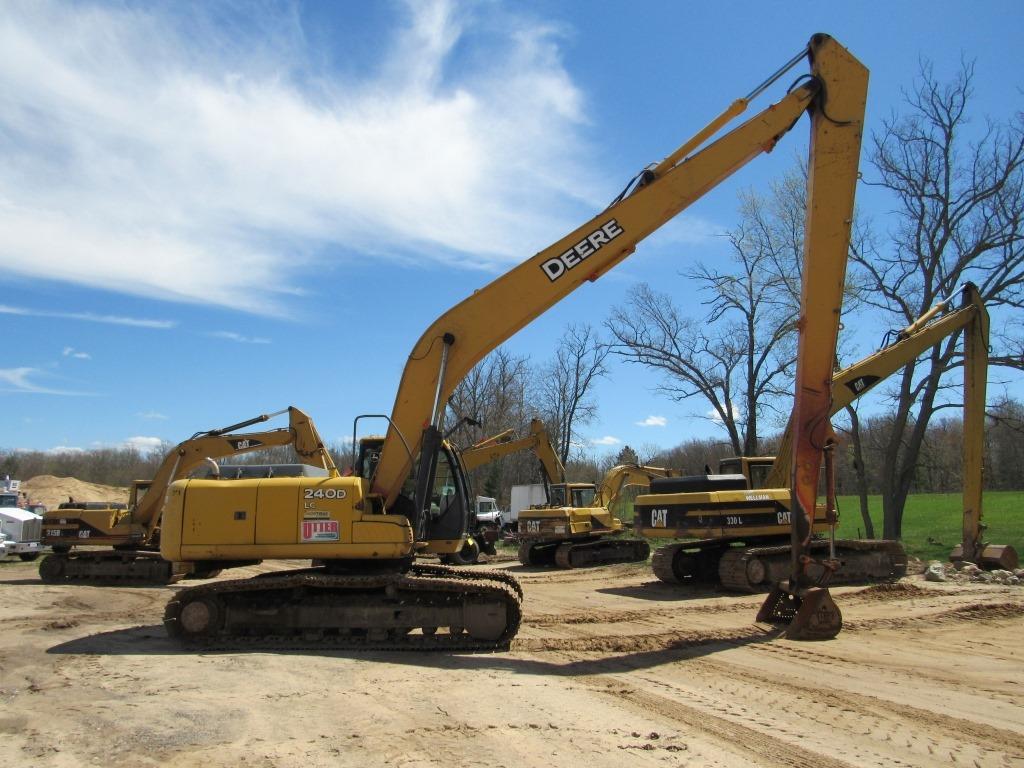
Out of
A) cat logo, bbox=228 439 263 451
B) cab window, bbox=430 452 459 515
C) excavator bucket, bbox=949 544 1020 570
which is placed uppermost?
cat logo, bbox=228 439 263 451

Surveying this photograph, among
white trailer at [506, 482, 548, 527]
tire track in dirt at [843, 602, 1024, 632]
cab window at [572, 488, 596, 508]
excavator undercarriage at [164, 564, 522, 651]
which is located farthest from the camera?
white trailer at [506, 482, 548, 527]

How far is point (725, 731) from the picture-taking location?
5.43m

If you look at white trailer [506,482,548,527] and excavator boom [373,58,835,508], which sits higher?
excavator boom [373,58,835,508]

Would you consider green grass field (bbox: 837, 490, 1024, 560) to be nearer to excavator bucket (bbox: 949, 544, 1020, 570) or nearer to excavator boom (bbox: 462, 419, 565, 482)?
excavator bucket (bbox: 949, 544, 1020, 570)

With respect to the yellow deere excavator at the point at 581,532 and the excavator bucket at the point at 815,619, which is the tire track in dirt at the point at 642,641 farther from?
the yellow deere excavator at the point at 581,532

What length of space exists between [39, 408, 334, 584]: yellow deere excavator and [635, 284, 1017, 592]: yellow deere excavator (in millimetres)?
7685

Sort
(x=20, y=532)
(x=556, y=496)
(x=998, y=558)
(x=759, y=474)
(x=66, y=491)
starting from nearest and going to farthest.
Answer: (x=998, y=558) < (x=759, y=474) < (x=556, y=496) < (x=20, y=532) < (x=66, y=491)

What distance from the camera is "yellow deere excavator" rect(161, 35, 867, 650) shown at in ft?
28.6

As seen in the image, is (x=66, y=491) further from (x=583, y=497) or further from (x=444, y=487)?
(x=444, y=487)

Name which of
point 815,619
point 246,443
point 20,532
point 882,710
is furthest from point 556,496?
point 882,710

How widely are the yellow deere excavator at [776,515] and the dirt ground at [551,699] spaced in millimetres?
3428

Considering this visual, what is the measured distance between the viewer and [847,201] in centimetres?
887

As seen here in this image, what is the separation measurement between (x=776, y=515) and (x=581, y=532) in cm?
792

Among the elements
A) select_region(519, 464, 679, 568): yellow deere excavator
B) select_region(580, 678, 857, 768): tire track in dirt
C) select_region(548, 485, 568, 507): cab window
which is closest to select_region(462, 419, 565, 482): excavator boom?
select_region(548, 485, 568, 507): cab window
